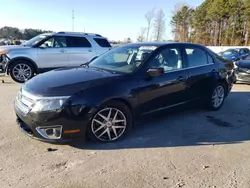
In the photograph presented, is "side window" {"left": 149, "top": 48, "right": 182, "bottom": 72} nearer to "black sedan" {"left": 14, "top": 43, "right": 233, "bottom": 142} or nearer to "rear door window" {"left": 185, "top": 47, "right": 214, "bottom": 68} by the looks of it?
"black sedan" {"left": 14, "top": 43, "right": 233, "bottom": 142}

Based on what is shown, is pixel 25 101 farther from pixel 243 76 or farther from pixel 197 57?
pixel 243 76

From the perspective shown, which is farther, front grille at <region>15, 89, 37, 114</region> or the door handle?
the door handle

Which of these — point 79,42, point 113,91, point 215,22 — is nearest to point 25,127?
point 113,91

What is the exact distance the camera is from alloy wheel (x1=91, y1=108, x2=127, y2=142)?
11.7ft

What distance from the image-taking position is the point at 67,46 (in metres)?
9.23

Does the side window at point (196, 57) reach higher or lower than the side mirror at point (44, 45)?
lower

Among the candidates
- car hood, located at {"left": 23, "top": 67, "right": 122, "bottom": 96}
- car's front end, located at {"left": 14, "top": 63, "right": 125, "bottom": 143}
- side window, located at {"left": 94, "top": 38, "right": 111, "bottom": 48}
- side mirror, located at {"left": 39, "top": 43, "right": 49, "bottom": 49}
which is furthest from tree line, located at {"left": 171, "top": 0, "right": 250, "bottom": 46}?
car's front end, located at {"left": 14, "top": 63, "right": 125, "bottom": 143}

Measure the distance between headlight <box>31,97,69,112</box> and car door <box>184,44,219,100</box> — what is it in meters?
2.57

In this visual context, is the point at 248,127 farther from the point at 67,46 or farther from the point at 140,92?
the point at 67,46

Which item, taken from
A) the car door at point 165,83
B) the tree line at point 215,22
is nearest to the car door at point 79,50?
the car door at point 165,83

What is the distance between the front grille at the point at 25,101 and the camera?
10.9 feet

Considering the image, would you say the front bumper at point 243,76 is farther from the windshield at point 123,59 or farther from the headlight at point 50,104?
the headlight at point 50,104

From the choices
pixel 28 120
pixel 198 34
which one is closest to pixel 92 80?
pixel 28 120

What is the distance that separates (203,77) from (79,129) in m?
2.94
